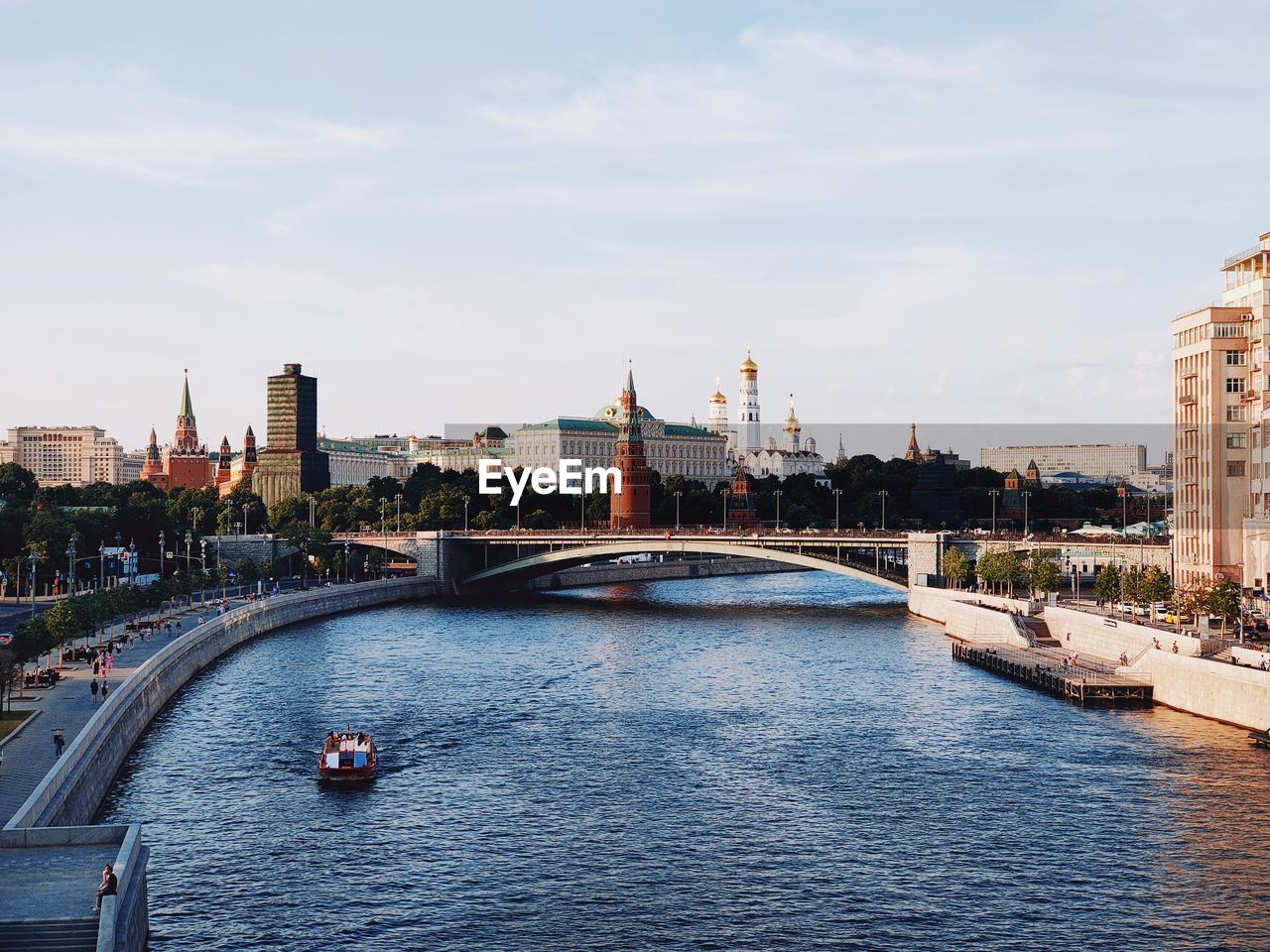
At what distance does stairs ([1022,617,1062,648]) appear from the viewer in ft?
279

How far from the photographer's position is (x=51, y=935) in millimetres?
29031

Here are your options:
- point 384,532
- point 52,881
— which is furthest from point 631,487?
point 52,881

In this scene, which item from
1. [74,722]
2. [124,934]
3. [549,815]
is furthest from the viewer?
[74,722]

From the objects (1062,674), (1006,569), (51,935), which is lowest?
(51,935)

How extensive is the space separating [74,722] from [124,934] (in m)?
21.2

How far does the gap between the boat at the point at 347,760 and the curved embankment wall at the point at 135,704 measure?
7.09 meters

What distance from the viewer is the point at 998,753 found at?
2159 inches

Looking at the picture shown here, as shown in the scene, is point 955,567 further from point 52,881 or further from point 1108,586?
point 52,881

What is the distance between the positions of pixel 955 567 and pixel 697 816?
68.7 meters

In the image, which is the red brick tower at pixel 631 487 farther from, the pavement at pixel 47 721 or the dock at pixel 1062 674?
the pavement at pixel 47 721

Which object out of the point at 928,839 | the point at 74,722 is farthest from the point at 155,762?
the point at 928,839

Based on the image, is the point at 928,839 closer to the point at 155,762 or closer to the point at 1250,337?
the point at 155,762

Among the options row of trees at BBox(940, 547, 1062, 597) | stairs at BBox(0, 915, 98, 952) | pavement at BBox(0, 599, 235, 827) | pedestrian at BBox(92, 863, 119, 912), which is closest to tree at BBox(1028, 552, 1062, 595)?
row of trees at BBox(940, 547, 1062, 597)

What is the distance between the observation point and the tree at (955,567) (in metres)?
110
